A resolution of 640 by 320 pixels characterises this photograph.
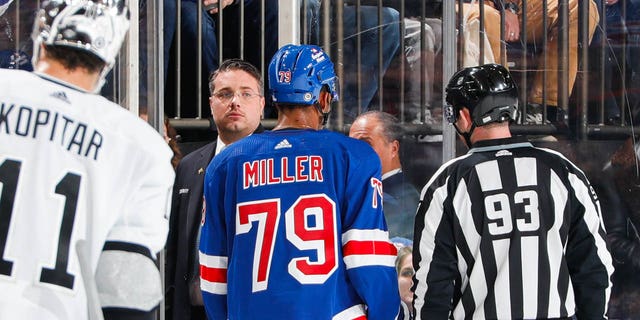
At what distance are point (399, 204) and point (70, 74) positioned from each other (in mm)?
1566

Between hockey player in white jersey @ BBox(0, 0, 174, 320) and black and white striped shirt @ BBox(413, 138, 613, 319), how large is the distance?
0.78 metres

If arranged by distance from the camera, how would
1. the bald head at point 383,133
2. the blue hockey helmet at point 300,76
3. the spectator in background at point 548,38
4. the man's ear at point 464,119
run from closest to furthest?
the blue hockey helmet at point 300,76
the man's ear at point 464,119
the bald head at point 383,133
the spectator in background at point 548,38

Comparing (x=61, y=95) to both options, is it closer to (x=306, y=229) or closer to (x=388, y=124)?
(x=306, y=229)

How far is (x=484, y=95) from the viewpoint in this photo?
121 inches

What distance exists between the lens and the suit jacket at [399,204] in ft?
12.4

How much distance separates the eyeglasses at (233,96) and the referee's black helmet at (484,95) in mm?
652

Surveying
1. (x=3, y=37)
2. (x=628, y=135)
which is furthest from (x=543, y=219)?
(x=3, y=37)

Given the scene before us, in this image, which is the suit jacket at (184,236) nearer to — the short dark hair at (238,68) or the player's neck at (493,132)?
the short dark hair at (238,68)

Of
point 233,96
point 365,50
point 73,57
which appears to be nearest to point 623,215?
point 365,50

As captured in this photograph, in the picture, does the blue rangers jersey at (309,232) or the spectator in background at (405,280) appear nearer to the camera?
the blue rangers jersey at (309,232)

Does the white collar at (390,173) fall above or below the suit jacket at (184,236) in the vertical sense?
above

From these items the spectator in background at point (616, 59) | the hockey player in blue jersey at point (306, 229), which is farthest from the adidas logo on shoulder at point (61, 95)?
the spectator in background at point (616, 59)

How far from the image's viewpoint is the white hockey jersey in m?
2.36

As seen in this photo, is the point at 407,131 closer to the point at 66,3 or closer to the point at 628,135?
the point at 628,135
